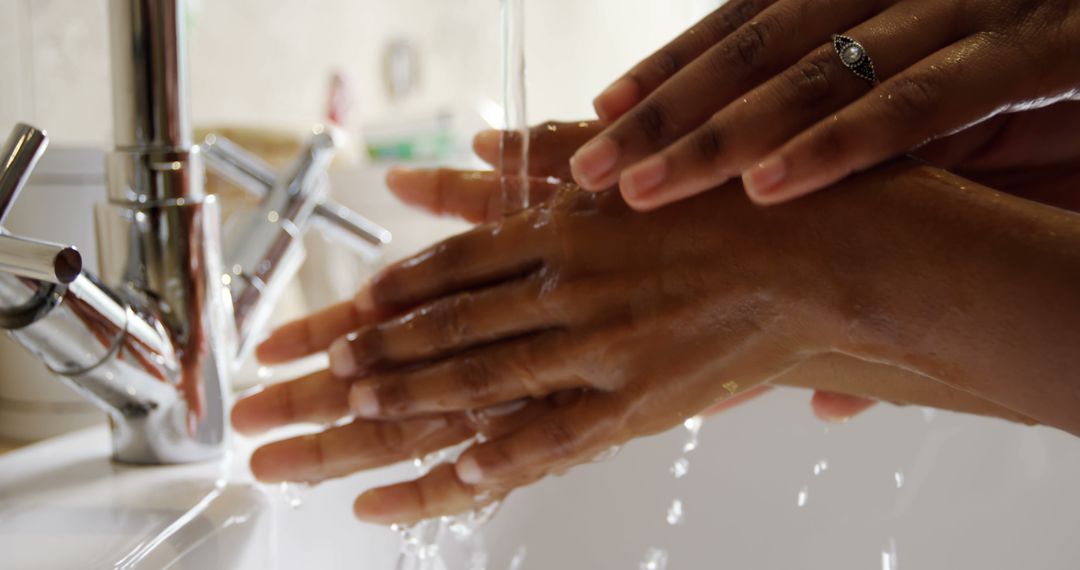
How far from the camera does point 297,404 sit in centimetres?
52

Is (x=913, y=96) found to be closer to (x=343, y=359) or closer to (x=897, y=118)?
(x=897, y=118)

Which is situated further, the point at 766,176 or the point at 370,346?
the point at 370,346

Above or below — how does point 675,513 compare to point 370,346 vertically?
→ below

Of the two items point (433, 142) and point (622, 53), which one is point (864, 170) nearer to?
point (622, 53)

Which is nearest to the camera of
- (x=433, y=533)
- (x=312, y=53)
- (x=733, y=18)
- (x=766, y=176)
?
(x=766, y=176)

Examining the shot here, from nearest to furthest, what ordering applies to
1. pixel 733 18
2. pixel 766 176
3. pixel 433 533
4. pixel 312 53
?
pixel 766 176 < pixel 733 18 < pixel 433 533 < pixel 312 53

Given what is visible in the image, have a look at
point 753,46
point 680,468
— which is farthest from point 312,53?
point 753,46

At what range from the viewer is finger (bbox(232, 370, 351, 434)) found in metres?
0.52

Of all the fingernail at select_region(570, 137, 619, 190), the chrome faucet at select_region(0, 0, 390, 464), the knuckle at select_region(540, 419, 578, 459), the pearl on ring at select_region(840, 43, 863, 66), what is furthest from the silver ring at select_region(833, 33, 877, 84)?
the chrome faucet at select_region(0, 0, 390, 464)

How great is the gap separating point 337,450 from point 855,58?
306 mm

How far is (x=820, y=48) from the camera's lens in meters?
0.44

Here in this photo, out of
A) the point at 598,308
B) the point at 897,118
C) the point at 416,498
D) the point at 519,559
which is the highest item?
the point at 897,118

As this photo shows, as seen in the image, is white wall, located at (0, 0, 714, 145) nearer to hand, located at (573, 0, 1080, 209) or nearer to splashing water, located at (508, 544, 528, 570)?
hand, located at (573, 0, 1080, 209)

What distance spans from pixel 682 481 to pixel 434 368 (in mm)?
253
